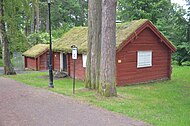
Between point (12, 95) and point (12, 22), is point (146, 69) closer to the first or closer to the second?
point (12, 95)

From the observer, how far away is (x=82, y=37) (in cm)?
2216

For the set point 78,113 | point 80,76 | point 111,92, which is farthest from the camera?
point 80,76

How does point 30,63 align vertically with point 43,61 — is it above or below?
below

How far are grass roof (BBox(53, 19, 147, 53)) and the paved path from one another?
711cm

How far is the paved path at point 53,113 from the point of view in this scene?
836cm

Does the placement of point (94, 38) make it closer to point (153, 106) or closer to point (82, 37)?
point (153, 106)

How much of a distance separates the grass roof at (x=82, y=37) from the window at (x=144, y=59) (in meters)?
1.67

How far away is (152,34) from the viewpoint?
1972 cm

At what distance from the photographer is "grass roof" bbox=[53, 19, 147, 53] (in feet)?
60.2

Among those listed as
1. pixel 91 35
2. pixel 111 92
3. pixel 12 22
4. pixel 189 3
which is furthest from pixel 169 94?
pixel 12 22

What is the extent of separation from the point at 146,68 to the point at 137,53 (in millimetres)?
1366

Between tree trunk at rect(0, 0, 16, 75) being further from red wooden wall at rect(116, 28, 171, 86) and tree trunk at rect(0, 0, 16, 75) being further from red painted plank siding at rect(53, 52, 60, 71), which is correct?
red wooden wall at rect(116, 28, 171, 86)

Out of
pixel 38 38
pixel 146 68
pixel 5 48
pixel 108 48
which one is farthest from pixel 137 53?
pixel 38 38

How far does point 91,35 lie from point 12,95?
15.3ft
